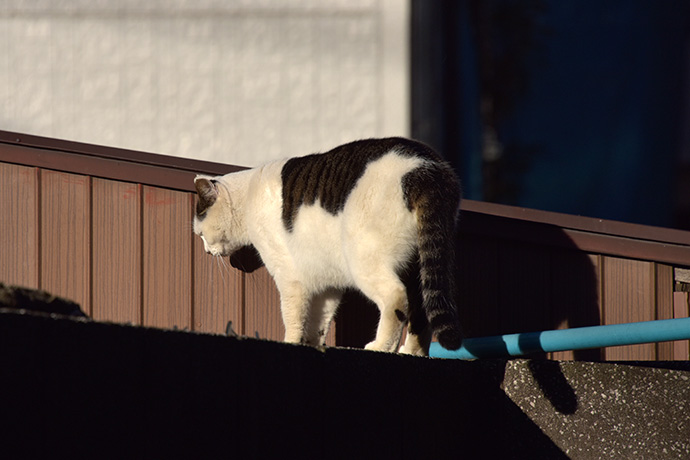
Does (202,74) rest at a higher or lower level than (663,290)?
higher

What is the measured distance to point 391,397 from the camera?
2824 mm

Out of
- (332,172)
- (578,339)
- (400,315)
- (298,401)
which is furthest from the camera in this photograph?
(332,172)

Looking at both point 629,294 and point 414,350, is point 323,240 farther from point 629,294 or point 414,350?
point 629,294

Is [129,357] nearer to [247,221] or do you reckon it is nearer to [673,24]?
[247,221]

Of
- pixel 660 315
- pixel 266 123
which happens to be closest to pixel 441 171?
pixel 660 315

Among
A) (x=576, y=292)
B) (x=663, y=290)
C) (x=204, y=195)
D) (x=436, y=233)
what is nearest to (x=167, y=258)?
(x=204, y=195)

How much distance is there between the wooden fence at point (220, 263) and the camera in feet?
14.1

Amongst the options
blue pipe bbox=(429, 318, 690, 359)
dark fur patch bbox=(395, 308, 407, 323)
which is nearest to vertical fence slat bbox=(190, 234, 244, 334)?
dark fur patch bbox=(395, 308, 407, 323)

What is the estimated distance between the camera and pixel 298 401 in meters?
2.40

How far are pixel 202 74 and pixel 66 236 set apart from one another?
4903mm

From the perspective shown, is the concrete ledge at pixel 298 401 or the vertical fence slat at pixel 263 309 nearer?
the concrete ledge at pixel 298 401

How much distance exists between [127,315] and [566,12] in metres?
8.15

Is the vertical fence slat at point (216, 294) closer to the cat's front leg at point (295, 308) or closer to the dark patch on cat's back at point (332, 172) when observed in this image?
the cat's front leg at point (295, 308)

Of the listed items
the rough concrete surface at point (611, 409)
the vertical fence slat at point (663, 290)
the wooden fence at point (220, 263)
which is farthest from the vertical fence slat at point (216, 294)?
the vertical fence slat at point (663, 290)
